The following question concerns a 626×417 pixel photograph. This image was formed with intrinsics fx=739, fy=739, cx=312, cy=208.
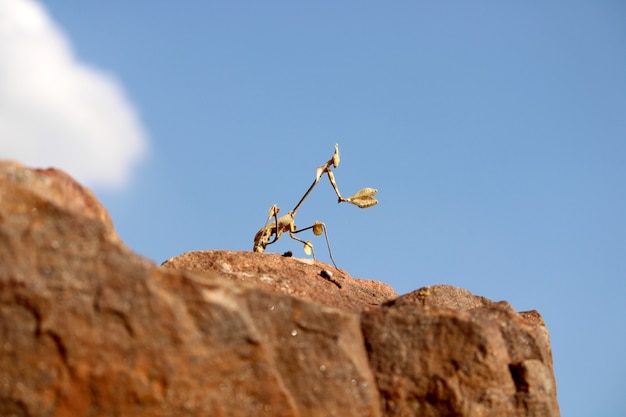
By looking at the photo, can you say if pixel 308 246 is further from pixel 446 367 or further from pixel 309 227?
pixel 446 367

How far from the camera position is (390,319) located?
4578 millimetres

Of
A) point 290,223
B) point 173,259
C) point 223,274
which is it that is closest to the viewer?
point 223,274

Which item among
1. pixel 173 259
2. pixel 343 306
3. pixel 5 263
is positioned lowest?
pixel 5 263

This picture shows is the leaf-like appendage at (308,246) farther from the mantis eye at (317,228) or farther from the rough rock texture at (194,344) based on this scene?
the rough rock texture at (194,344)

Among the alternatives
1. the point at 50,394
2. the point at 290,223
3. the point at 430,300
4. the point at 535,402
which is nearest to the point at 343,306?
the point at 430,300

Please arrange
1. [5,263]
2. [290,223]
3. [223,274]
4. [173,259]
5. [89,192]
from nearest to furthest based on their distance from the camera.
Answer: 1. [5,263]
2. [89,192]
3. [223,274]
4. [173,259]
5. [290,223]

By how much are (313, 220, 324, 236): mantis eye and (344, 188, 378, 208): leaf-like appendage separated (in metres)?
0.46

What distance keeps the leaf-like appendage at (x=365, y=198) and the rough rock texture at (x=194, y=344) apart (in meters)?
3.33

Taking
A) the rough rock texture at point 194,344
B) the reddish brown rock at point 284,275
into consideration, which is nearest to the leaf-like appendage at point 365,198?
the reddish brown rock at point 284,275

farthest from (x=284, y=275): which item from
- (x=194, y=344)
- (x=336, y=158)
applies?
(x=336, y=158)

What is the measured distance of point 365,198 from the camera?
8.05m

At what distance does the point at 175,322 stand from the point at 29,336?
71cm

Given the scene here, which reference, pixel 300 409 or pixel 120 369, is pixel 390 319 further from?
pixel 120 369

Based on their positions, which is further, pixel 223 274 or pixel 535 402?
pixel 223 274
